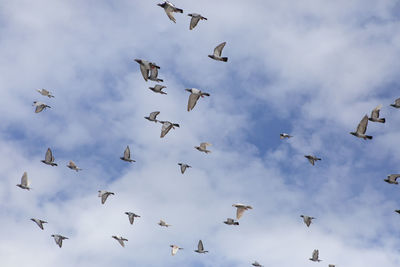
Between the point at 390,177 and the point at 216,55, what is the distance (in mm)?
25426

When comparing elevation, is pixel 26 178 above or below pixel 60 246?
above

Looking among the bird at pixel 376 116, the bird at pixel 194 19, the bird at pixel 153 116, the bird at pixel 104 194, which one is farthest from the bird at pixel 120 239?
the bird at pixel 376 116

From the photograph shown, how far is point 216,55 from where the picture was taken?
2469 inches

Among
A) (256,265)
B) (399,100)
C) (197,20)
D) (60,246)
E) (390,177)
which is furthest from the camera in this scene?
(256,265)

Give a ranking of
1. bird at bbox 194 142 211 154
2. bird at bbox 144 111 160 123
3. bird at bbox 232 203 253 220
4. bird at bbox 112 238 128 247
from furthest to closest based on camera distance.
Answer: bird at bbox 112 238 128 247 → bird at bbox 194 142 211 154 → bird at bbox 144 111 160 123 → bird at bbox 232 203 253 220

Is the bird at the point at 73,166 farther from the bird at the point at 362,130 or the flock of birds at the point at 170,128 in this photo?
the bird at the point at 362,130

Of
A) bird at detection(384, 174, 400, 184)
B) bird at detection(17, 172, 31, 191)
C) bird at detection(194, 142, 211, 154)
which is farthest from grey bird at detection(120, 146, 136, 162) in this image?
bird at detection(384, 174, 400, 184)

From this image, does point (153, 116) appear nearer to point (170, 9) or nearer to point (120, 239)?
point (170, 9)

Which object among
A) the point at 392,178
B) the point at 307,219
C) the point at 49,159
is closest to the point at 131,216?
the point at 49,159

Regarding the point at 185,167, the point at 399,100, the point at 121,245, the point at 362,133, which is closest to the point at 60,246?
the point at 121,245

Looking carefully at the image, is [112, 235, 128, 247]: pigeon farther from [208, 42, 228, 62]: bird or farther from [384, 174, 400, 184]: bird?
[384, 174, 400, 184]: bird

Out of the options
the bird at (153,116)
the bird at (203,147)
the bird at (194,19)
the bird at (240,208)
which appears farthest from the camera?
the bird at (203,147)

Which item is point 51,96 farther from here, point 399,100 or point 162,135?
point 399,100

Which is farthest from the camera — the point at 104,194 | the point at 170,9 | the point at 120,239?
the point at 120,239
